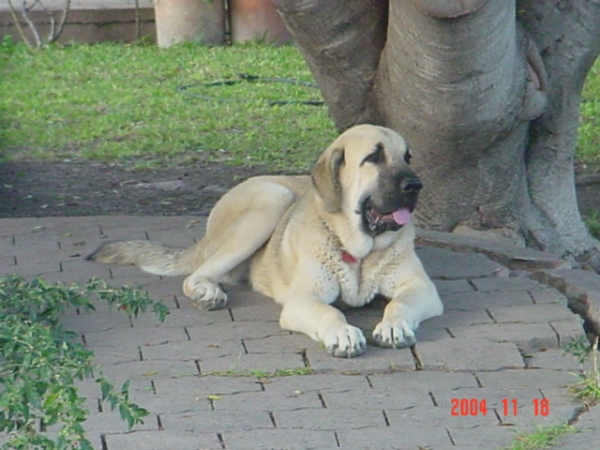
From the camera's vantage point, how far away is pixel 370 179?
5168mm

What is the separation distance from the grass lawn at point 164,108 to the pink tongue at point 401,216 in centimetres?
423

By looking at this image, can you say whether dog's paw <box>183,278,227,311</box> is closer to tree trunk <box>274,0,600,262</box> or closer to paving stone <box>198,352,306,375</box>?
paving stone <box>198,352,306,375</box>

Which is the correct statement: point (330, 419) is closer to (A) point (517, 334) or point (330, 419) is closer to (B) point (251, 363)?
(B) point (251, 363)

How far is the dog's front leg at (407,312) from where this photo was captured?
4.86 m

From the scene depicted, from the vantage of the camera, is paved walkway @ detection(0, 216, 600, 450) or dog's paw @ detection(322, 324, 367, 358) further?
dog's paw @ detection(322, 324, 367, 358)

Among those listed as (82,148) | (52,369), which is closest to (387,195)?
(52,369)

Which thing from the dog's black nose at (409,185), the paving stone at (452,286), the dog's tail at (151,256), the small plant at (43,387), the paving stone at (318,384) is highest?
the small plant at (43,387)

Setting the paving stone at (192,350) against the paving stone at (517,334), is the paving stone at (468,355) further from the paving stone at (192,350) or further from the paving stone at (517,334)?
the paving stone at (192,350)

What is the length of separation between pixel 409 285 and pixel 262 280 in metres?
0.83

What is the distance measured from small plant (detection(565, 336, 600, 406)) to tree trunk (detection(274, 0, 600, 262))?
1564 mm

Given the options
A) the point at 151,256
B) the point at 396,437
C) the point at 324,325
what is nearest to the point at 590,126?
the point at 151,256

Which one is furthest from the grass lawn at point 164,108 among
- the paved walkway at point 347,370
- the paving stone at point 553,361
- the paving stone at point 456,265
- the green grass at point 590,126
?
the paving stone at point 553,361

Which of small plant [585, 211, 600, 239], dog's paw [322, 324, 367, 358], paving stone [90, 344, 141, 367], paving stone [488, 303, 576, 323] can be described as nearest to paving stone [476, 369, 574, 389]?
dog's paw [322, 324, 367, 358]

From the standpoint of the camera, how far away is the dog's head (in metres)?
5.10
